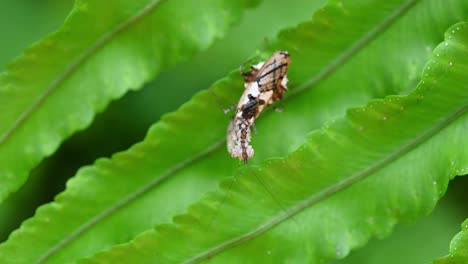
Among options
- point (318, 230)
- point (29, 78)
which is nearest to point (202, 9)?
point (29, 78)

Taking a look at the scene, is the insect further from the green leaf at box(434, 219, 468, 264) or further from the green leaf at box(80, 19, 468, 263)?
the green leaf at box(434, 219, 468, 264)

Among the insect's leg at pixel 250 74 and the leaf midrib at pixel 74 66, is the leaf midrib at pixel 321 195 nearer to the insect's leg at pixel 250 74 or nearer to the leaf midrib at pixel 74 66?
the insect's leg at pixel 250 74

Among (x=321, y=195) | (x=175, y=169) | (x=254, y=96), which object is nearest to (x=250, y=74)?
(x=254, y=96)

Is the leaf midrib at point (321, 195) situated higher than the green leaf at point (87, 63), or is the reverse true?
the green leaf at point (87, 63)

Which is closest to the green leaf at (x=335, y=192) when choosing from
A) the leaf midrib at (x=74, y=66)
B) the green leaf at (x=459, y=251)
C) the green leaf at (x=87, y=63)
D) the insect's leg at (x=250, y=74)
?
the green leaf at (x=459, y=251)

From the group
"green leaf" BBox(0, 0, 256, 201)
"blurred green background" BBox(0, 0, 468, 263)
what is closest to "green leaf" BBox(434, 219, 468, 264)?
"green leaf" BBox(0, 0, 256, 201)

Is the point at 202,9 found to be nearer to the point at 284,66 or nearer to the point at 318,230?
the point at 284,66

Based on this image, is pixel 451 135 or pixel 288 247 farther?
pixel 288 247

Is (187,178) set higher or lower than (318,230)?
higher
